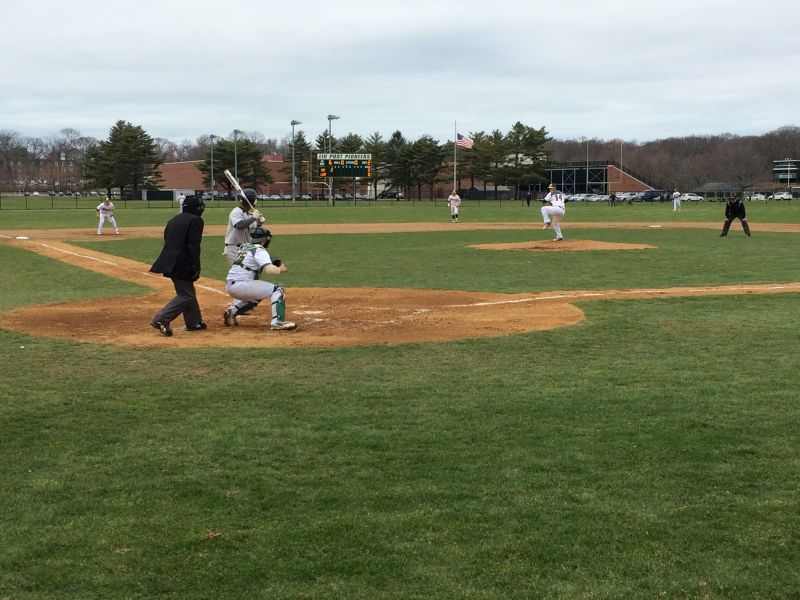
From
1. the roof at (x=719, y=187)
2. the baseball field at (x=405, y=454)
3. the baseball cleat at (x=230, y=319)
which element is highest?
the roof at (x=719, y=187)

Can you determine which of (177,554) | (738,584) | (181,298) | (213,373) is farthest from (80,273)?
(738,584)

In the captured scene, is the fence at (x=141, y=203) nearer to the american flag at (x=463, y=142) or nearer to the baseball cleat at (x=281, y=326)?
the american flag at (x=463, y=142)

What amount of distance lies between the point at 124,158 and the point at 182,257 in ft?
315

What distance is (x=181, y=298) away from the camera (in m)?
10.9

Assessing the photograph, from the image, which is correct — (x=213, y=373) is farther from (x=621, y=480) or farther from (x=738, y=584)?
(x=738, y=584)

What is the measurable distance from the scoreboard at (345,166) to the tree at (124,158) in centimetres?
3941

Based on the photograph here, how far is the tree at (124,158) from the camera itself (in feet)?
331

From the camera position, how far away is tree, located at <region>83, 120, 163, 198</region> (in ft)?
331

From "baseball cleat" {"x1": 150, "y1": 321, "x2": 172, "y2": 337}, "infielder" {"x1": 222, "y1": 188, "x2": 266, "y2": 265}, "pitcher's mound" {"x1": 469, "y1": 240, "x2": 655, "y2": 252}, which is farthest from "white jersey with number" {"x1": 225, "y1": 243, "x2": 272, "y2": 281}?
"pitcher's mound" {"x1": 469, "y1": 240, "x2": 655, "y2": 252}

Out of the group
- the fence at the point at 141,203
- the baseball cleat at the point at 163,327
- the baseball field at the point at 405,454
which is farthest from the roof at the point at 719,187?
the baseball cleat at the point at 163,327

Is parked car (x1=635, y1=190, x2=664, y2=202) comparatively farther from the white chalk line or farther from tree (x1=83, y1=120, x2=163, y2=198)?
the white chalk line

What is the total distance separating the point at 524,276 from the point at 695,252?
8.67 meters

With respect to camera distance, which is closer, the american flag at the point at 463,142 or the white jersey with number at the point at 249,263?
the white jersey with number at the point at 249,263

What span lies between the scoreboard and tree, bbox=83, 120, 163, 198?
39.4m
